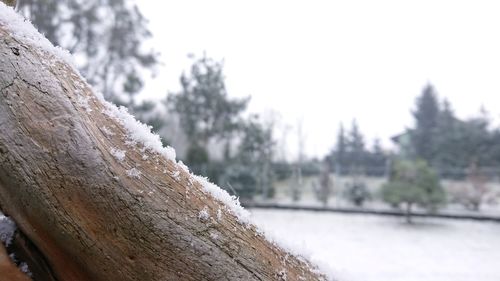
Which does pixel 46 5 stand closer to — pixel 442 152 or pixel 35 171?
pixel 35 171

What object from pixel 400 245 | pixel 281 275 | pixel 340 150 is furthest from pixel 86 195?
pixel 340 150

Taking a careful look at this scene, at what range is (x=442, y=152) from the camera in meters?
12.0

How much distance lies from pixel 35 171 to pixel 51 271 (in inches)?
5.8

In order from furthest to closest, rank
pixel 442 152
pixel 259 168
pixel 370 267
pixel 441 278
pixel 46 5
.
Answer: pixel 442 152 < pixel 259 168 < pixel 46 5 < pixel 370 267 < pixel 441 278

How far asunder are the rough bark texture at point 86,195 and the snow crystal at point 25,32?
0.04ft

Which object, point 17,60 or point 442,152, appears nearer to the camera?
point 17,60

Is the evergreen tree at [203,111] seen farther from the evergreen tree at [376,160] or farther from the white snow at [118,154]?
the white snow at [118,154]

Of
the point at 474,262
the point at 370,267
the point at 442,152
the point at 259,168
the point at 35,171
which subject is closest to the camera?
the point at 35,171

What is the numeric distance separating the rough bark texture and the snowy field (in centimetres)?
224

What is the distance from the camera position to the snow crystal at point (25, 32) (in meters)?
0.57

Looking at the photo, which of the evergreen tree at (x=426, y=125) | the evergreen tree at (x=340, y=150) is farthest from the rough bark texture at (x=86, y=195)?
the evergreen tree at (x=426, y=125)

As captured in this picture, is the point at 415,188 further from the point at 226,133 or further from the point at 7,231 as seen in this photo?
the point at 7,231

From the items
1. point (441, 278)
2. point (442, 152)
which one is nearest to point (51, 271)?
point (441, 278)

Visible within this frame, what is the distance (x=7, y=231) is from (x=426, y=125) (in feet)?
46.8
